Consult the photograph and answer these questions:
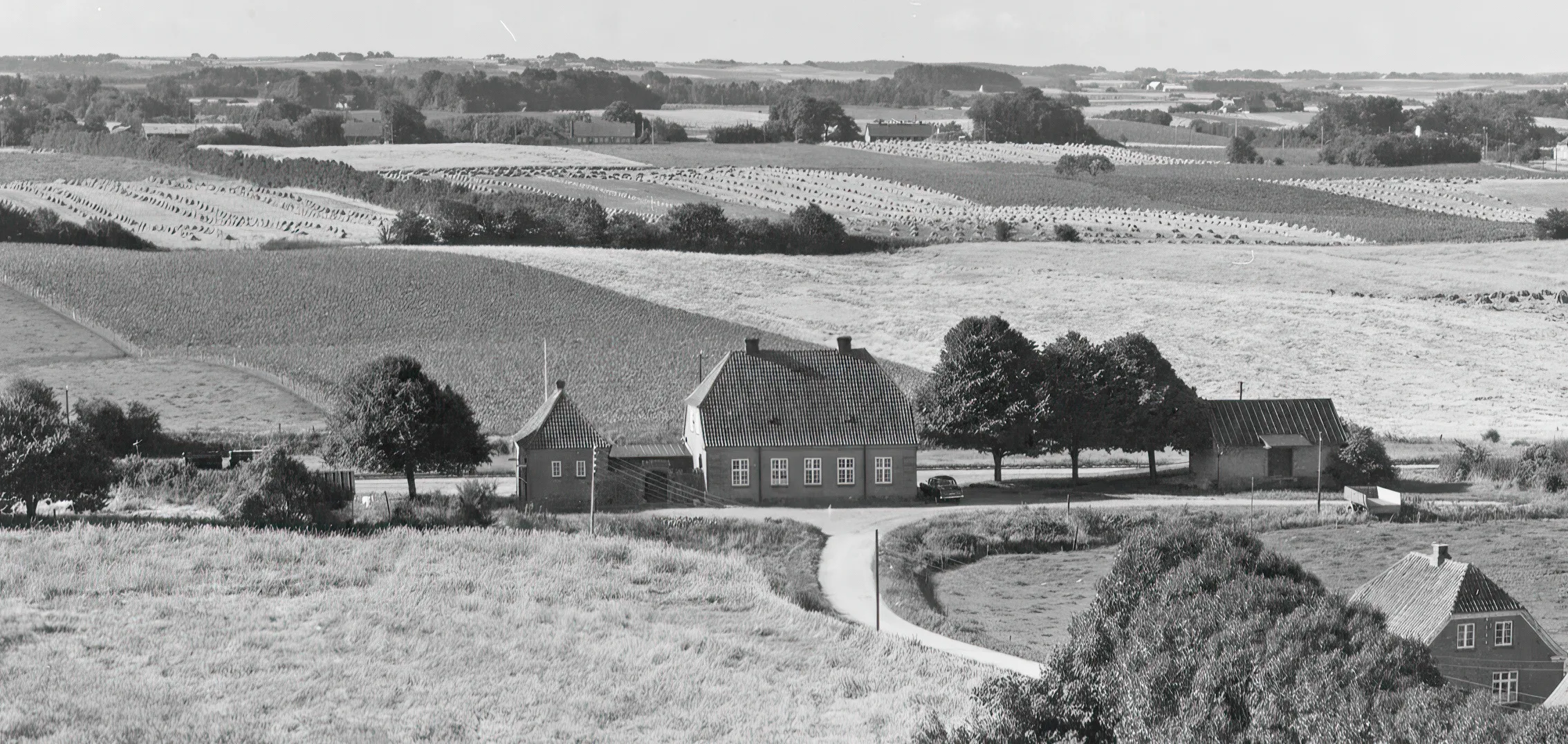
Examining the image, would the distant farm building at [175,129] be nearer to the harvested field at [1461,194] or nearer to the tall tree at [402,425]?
the harvested field at [1461,194]

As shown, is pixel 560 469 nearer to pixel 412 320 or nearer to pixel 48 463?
pixel 48 463

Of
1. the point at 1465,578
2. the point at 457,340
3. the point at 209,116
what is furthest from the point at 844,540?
the point at 209,116

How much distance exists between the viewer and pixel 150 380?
66.5m

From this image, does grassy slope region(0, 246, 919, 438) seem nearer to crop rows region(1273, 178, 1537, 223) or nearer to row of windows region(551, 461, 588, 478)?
row of windows region(551, 461, 588, 478)

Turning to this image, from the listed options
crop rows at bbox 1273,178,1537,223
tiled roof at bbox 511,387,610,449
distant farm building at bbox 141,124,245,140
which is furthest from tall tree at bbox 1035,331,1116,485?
distant farm building at bbox 141,124,245,140

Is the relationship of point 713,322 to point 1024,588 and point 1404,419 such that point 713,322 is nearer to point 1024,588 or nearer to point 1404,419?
point 1404,419

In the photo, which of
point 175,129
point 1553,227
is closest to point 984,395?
point 1553,227

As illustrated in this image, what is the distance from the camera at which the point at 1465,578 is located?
33.2m

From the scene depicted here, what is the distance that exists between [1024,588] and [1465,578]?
11.8 metres

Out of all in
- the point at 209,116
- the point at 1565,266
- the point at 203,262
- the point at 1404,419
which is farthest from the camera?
the point at 209,116

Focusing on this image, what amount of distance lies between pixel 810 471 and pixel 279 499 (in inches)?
592

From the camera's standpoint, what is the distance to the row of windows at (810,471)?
53.6 meters

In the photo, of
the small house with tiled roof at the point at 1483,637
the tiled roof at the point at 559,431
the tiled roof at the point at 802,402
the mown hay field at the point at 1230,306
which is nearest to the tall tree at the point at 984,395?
the tiled roof at the point at 802,402

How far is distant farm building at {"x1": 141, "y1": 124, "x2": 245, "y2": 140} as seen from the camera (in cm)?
14100
